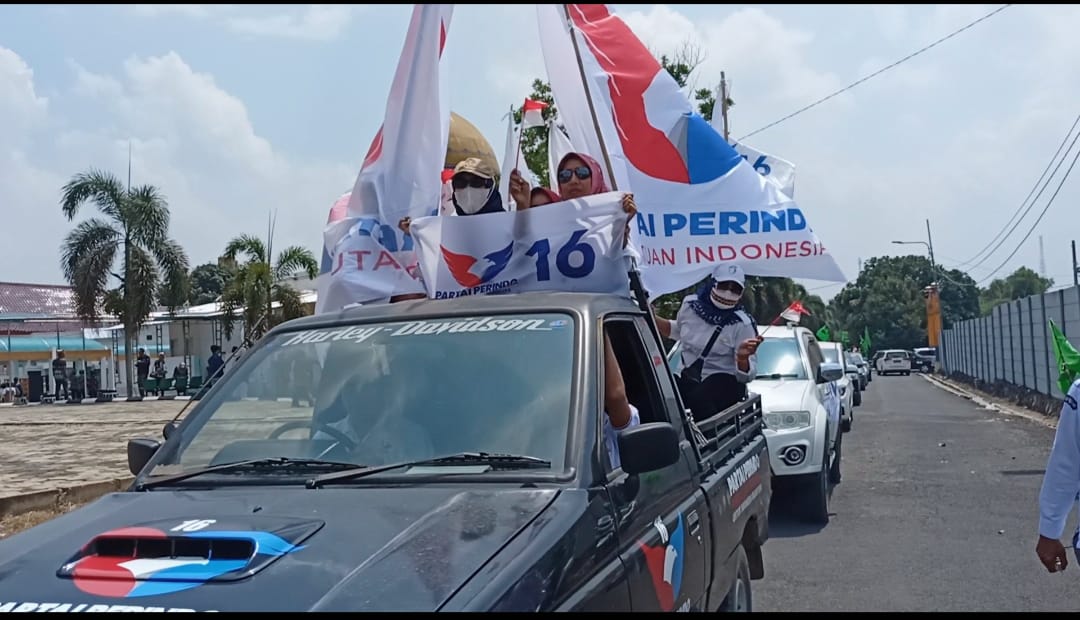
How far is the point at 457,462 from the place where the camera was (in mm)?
3029

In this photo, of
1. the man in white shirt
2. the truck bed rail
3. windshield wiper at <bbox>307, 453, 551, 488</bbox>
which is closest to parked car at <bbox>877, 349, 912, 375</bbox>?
the truck bed rail

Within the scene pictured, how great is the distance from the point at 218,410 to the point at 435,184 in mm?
1836

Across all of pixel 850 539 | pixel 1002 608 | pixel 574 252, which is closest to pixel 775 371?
pixel 850 539

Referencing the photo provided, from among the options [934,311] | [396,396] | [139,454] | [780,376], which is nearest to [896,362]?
[934,311]

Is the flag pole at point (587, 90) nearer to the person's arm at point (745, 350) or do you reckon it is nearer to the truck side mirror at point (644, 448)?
the person's arm at point (745, 350)

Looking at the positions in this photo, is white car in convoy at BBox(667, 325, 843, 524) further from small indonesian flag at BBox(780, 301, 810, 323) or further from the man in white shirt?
the man in white shirt

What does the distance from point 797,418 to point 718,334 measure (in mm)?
2964

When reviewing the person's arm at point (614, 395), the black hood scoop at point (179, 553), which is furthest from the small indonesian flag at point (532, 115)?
the black hood scoop at point (179, 553)

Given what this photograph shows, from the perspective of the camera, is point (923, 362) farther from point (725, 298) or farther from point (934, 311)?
point (725, 298)

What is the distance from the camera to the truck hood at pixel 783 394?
8719 millimetres

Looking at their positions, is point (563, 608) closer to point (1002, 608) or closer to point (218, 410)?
point (218, 410)

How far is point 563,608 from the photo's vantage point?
7.87 feet

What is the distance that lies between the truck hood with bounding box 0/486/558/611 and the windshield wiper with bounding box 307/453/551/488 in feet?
0.18

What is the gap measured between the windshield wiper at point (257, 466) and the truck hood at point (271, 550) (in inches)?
7.7
